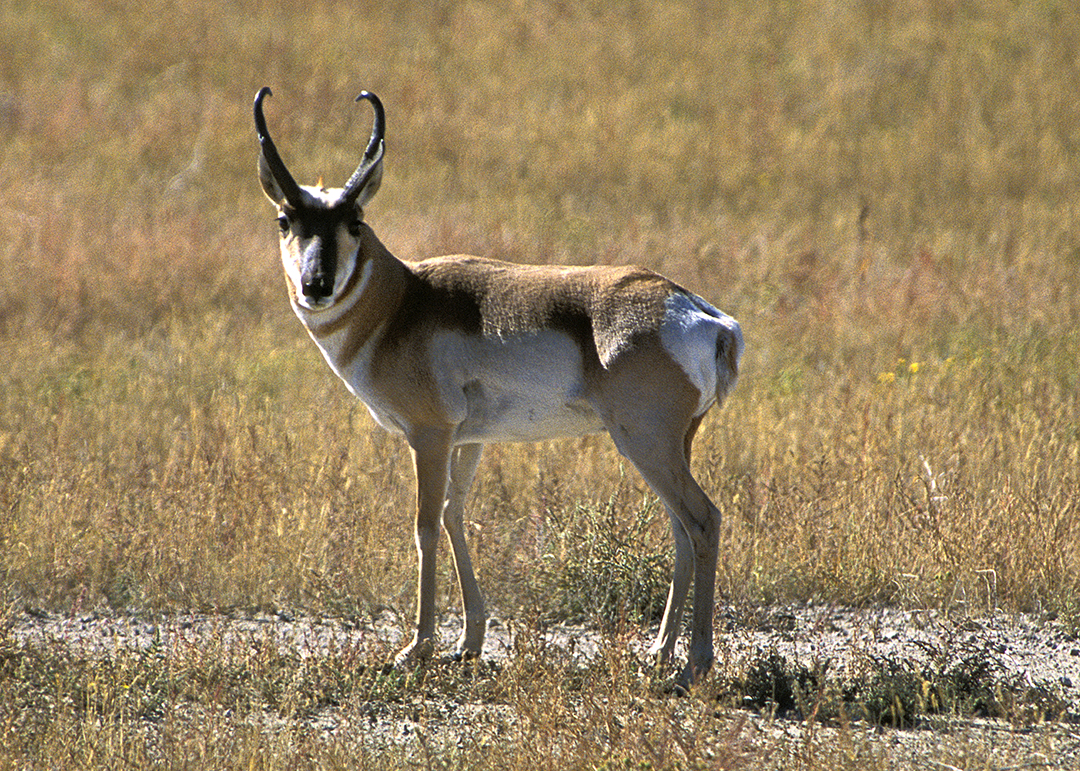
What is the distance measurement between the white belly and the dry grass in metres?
0.97

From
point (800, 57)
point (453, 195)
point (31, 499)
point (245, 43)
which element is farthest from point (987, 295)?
point (245, 43)

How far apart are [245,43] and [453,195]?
9064 millimetres

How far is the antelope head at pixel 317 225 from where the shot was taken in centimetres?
566

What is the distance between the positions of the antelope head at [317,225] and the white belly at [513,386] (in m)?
0.64

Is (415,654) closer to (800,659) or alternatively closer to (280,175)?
(800,659)

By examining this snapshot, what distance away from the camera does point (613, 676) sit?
5031 mm

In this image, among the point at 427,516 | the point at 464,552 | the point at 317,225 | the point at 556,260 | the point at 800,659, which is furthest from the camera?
the point at 556,260

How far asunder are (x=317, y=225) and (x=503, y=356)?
1115 mm

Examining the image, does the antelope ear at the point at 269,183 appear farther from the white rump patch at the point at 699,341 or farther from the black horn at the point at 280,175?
the white rump patch at the point at 699,341

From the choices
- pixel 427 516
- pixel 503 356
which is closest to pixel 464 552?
pixel 427 516

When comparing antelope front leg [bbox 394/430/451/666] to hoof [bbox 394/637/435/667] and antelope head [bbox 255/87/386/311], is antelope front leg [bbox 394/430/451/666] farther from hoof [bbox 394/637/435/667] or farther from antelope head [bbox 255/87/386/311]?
antelope head [bbox 255/87/386/311]

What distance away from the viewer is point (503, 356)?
593 cm

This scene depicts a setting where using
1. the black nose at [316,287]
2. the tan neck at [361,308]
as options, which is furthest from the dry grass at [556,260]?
the black nose at [316,287]

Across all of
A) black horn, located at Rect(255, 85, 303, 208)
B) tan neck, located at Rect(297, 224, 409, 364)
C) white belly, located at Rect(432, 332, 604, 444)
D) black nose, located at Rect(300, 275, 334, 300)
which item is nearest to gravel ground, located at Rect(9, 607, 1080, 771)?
white belly, located at Rect(432, 332, 604, 444)
